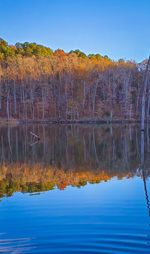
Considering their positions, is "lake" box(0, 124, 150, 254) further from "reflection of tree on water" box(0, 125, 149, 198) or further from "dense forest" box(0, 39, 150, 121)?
"dense forest" box(0, 39, 150, 121)

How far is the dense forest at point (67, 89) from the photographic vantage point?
61750 mm

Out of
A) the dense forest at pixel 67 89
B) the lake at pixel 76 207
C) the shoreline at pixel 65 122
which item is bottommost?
the lake at pixel 76 207

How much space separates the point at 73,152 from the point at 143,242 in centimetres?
1230

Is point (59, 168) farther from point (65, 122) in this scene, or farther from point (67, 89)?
point (67, 89)

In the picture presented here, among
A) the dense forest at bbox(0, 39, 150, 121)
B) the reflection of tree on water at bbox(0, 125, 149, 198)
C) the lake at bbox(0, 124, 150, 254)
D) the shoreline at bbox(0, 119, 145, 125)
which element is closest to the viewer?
the lake at bbox(0, 124, 150, 254)

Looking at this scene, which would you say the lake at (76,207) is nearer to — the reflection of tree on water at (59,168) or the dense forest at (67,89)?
the reflection of tree on water at (59,168)

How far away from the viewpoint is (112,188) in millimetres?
8836

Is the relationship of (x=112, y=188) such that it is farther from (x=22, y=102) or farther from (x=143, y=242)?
(x=22, y=102)

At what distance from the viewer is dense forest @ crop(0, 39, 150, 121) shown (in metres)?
61.8

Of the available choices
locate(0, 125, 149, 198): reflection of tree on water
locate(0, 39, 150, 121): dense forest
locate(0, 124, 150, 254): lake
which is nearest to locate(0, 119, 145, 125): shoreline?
locate(0, 39, 150, 121): dense forest

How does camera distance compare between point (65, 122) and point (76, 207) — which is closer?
point (76, 207)

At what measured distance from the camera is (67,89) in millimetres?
65125

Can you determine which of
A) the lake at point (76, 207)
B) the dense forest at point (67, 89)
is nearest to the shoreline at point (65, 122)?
the dense forest at point (67, 89)

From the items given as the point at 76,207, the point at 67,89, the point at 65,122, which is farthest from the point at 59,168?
the point at 67,89
